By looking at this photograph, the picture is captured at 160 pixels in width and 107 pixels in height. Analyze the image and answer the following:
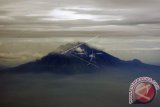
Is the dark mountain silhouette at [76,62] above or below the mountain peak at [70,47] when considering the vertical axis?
below

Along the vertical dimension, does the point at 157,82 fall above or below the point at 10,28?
below

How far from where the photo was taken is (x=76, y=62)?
204 centimetres

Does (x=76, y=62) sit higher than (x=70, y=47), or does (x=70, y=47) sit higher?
(x=70, y=47)

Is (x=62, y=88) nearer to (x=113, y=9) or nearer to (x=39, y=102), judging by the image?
(x=39, y=102)

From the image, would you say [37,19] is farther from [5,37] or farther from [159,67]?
[159,67]

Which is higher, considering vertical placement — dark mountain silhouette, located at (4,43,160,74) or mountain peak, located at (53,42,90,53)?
mountain peak, located at (53,42,90,53)

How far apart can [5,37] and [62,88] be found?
2.01ft

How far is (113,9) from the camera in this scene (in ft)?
6.70

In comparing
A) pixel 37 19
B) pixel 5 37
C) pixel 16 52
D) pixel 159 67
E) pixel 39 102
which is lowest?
pixel 39 102

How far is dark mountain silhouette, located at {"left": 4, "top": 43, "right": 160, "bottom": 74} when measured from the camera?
80.0 inches

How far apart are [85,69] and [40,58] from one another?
37cm

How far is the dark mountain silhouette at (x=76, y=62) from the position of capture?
6.66ft

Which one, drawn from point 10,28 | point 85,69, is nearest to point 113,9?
point 85,69

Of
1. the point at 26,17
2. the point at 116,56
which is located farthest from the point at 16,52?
the point at 116,56
